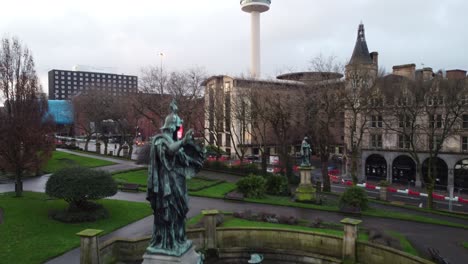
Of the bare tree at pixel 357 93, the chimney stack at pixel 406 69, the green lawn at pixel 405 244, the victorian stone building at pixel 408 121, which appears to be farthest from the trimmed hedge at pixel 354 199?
the chimney stack at pixel 406 69

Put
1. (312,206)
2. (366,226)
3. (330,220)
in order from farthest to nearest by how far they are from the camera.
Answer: (312,206) < (330,220) < (366,226)

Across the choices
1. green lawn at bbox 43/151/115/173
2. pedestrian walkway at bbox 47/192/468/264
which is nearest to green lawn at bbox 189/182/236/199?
pedestrian walkway at bbox 47/192/468/264

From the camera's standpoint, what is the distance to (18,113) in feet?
75.2

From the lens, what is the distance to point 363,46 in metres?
51.9

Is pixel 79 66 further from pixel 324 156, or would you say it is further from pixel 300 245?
pixel 300 245

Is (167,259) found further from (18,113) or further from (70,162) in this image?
(70,162)

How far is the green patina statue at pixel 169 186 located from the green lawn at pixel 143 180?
809 inches

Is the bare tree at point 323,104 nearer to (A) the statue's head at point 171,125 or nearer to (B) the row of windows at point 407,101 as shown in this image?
(B) the row of windows at point 407,101

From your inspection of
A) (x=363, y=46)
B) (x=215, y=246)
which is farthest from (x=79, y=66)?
(x=215, y=246)

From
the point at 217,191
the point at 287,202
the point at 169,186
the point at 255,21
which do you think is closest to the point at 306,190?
the point at 287,202

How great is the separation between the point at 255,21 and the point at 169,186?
3434 inches

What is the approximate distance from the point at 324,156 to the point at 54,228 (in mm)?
20944

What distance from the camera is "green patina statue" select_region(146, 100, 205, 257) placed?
29.8 ft

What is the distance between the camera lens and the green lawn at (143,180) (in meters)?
31.5
